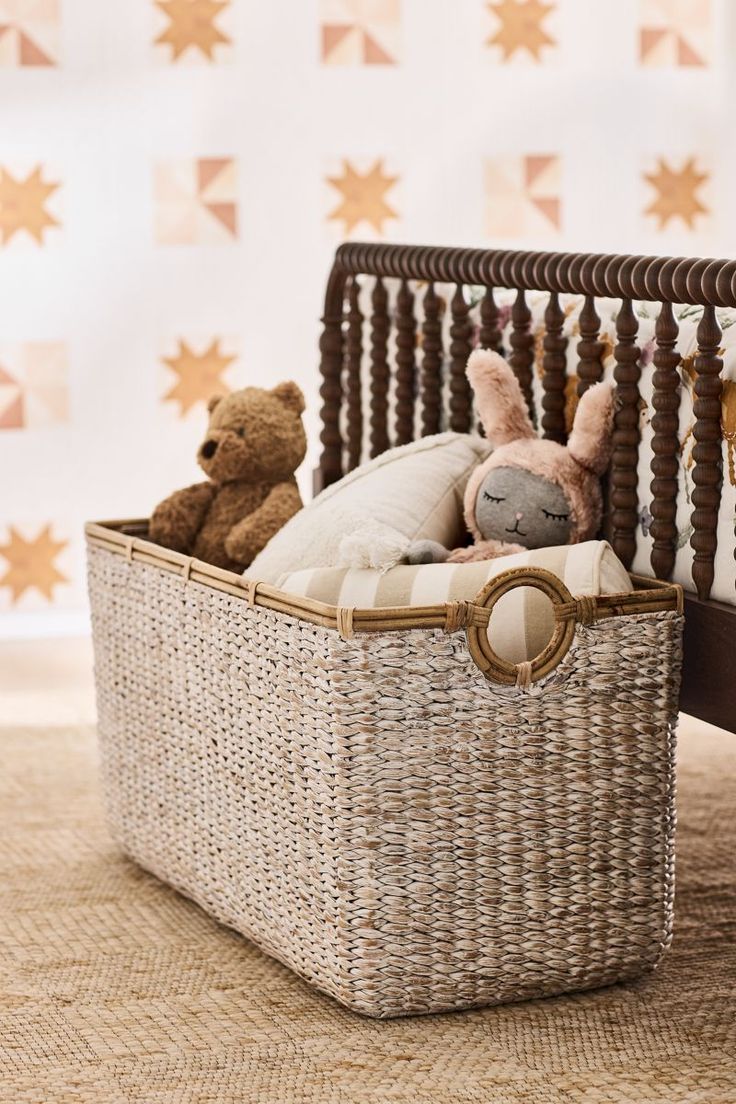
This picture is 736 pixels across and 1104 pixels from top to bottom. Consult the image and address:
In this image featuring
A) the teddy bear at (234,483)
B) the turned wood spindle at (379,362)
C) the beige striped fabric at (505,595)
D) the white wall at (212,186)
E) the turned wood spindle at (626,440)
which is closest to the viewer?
the beige striped fabric at (505,595)

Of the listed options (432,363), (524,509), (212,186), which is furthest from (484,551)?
(212,186)

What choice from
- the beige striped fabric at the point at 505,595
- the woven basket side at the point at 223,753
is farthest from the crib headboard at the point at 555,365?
the woven basket side at the point at 223,753

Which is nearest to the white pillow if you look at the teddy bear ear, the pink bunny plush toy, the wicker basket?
the pink bunny plush toy

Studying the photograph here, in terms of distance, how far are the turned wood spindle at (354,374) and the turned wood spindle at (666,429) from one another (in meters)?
0.77

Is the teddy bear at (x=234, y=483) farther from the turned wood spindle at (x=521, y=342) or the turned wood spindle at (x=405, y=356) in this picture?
the turned wood spindle at (x=521, y=342)

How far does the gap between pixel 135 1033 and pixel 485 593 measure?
0.55 metres

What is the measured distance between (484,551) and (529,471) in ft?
0.33

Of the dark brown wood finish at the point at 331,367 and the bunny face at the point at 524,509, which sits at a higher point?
the dark brown wood finish at the point at 331,367

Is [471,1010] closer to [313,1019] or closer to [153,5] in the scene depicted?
[313,1019]

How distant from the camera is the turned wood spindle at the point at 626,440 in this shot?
5.28 feet

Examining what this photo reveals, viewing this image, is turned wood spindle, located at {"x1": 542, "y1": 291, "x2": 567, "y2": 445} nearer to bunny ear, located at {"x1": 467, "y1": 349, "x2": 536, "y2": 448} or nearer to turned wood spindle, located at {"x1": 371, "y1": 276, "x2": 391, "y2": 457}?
bunny ear, located at {"x1": 467, "y1": 349, "x2": 536, "y2": 448}

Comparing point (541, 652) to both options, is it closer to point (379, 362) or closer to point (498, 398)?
point (498, 398)

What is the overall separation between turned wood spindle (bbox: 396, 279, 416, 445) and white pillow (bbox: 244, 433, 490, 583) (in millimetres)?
251

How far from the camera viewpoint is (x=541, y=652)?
1488 mm
